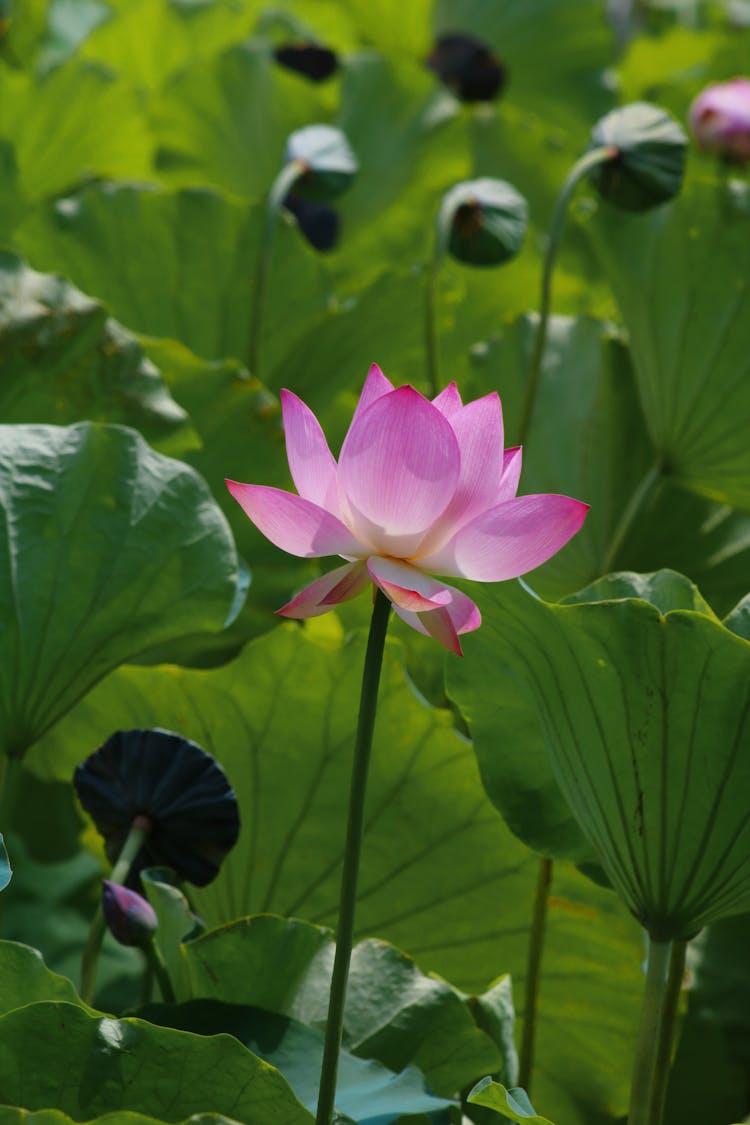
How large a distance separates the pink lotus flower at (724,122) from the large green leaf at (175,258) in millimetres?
366

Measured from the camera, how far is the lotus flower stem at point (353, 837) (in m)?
0.47

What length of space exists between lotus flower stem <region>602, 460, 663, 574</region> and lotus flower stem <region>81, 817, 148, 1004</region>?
1.49 feet

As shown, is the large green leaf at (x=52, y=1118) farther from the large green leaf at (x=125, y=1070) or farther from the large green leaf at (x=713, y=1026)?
the large green leaf at (x=713, y=1026)

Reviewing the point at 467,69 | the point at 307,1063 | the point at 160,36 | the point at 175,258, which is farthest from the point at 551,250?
the point at 160,36

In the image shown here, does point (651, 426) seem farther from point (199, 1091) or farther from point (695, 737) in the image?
point (199, 1091)

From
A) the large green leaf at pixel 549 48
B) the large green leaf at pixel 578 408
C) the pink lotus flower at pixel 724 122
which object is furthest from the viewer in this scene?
the large green leaf at pixel 549 48

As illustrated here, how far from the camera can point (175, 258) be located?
114cm

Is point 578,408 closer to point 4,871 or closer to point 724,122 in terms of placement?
point 724,122

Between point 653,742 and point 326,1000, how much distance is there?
0.62 ft

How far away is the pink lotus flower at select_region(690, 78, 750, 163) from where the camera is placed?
4.04 feet

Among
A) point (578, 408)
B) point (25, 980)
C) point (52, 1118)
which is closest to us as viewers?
point (52, 1118)

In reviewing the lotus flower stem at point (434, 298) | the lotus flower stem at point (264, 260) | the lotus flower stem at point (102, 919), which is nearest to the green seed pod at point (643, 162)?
the lotus flower stem at point (434, 298)

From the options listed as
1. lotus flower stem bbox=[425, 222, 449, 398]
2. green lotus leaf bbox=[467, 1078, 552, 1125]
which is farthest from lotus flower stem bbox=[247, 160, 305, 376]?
green lotus leaf bbox=[467, 1078, 552, 1125]

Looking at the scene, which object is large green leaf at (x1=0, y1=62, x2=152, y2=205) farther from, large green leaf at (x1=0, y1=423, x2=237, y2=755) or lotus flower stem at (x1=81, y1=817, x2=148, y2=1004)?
lotus flower stem at (x1=81, y1=817, x2=148, y2=1004)
